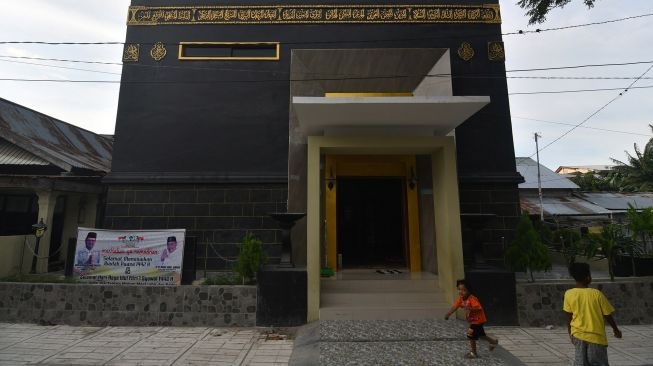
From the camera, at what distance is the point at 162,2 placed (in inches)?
409

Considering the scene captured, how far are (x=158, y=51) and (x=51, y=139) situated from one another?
274 inches

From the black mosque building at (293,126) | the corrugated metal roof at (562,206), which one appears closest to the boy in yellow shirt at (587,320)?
the black mosque building at (293,126)

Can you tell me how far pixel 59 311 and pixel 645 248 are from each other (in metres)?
13.4

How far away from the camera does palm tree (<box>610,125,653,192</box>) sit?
24.7 meters

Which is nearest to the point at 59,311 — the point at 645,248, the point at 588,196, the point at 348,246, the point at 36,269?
the point at 36,269

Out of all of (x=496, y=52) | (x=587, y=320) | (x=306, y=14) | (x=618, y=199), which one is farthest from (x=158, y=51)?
(x=618, y=199)

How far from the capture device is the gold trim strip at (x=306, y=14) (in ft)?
33.3

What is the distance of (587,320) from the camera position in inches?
143

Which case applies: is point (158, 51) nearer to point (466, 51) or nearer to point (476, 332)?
point (466, 51)

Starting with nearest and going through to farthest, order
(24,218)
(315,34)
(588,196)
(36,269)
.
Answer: (36,269)
(315,34)
(24,218)
(588,196)

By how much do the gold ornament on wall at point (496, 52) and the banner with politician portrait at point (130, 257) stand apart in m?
9.98

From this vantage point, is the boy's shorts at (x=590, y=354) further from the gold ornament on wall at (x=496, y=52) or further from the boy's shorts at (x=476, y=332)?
the gold ornament on wall at (x=496, y=52)

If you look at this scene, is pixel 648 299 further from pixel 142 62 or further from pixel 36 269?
pixel 36 269

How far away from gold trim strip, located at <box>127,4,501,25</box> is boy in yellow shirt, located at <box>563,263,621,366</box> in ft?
29.2
